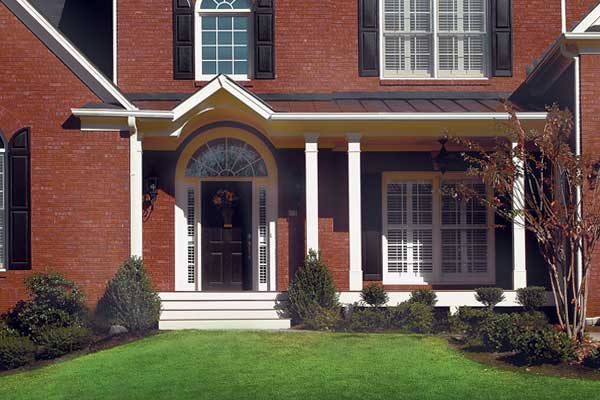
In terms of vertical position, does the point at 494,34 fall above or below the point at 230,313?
above

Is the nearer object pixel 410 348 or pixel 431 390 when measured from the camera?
pixel 431 390

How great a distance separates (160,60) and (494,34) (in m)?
6.46

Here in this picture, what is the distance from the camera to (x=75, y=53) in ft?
49.4

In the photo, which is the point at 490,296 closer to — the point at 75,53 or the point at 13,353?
the point at 13,353

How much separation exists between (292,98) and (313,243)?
3.07 m

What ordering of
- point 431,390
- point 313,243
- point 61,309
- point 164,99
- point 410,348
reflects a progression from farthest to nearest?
1. point 164,99
2. point 313,243
3. point 61,309
4. point 410,348
5. point 431,390

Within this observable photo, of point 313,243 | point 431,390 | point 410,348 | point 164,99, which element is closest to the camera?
point 431,390

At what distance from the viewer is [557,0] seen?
1750cm

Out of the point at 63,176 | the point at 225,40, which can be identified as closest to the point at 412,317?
A: the point at 63,176

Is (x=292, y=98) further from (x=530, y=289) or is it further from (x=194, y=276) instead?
(x=530, y=289)

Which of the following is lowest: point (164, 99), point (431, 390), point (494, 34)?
point (431, 390)

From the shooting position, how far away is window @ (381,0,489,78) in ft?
57.5

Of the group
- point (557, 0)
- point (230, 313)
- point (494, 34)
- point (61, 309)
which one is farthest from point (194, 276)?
point (557, 0)

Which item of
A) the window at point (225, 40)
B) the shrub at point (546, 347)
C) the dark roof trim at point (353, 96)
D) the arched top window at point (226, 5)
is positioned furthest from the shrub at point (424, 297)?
the arched top window at point (226, 5)
